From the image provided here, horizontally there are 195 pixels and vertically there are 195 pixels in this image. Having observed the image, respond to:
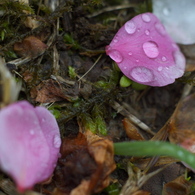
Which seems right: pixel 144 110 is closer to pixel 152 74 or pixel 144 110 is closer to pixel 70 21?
pixel 152 74

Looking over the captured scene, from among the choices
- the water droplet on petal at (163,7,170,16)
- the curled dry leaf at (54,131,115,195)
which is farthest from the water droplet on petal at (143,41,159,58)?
the curled dry leaf at (54,131,115,195)

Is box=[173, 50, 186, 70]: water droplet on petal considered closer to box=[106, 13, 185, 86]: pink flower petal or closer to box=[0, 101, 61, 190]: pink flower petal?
box=[106, 13, 185, 86]: pink flower petal

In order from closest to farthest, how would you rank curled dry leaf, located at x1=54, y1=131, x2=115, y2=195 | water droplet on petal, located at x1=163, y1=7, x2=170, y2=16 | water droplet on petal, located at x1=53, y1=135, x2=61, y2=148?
curled dry leaf, located at x1=54, y1=131, x2=115, y2=195 < water droplet on petal, located at x1=53, y1=135, x2=61, y2=148 < water droplet on petal, located at x1=163, y1=7, x2=170, y2=16

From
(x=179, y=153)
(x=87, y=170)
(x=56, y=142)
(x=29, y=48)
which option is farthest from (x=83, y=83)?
(x=179, y=153)

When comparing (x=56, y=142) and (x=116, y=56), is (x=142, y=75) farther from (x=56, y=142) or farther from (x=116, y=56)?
(x=56, y=142)

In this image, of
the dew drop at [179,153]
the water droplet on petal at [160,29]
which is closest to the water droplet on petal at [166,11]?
the water droplet on petal at [160,29]

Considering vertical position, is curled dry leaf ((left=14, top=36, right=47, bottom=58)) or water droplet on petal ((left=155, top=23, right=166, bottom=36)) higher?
water droplet on petal ((left=155, top=23, right=166, bottom=36))

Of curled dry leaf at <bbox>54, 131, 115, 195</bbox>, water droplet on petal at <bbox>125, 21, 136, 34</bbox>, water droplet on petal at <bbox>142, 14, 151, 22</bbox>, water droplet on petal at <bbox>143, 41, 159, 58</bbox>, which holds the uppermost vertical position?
water droplet on petal at <bbox>142, 14, 151, 22</bbox>
